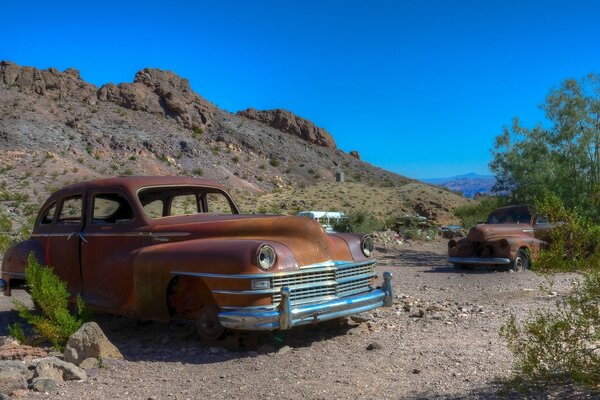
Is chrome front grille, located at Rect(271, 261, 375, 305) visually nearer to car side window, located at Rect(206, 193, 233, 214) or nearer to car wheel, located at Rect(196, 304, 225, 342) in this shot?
car wheel, located at Rect(196, 304, 225, 342)

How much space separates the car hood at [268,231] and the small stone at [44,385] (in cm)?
187

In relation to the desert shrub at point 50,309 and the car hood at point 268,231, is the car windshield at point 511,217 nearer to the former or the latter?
the car hood at point 268,231

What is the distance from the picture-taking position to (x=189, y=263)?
5.79 meters

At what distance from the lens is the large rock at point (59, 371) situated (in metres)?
5.13

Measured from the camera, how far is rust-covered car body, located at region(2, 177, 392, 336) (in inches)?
218

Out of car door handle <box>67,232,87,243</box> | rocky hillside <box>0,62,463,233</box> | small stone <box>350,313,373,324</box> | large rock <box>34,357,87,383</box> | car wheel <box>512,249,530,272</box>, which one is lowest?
large rock <box>34,357,87,383</box>

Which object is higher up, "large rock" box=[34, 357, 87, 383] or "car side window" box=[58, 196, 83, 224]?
"car side window" box=[58, 196, 83, 224]

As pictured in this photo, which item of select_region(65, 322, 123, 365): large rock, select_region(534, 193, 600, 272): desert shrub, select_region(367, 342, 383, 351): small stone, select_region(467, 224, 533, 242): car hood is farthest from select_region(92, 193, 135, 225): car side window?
select_region(467, 224, 533, 242): car hood

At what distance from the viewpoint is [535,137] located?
1839 cm

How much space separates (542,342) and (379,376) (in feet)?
5.05

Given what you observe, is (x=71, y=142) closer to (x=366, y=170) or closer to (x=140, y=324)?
(x=366, y=170)

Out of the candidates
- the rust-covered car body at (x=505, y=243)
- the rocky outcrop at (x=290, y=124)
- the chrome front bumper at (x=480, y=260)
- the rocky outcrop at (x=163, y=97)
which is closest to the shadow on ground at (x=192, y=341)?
the chrome front bumper at (x=480, y=260)

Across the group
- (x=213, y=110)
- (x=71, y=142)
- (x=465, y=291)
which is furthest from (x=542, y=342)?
(x=213, y=110)

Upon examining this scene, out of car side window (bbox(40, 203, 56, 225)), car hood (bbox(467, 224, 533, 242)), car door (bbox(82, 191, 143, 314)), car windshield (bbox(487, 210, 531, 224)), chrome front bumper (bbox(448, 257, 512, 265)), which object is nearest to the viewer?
car door (bbox(82, 191, 143, 314))
